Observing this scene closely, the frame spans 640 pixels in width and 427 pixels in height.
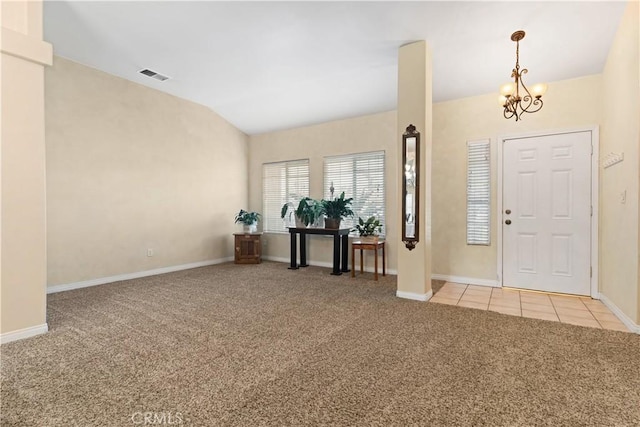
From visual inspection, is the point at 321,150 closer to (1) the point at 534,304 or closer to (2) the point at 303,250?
(2) the point at 303,250

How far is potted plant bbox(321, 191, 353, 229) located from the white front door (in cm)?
228

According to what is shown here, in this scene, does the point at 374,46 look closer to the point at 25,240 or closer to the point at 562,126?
the point at 562,126

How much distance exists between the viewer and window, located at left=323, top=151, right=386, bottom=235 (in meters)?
→ 5.40

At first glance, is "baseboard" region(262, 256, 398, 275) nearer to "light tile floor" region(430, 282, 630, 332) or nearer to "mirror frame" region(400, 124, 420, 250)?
"light tile floor" region(430, 282, 630, 332)

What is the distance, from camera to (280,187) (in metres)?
6.58

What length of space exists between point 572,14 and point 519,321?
115 inches

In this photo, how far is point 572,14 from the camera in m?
3.03

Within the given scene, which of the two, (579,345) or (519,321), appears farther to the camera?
(519,321)

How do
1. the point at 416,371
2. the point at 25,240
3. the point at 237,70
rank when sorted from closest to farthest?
the point at 416,371 → the point at 25,240 → the point at 237,70

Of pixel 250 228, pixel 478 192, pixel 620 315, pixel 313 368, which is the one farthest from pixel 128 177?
pixel 620 315

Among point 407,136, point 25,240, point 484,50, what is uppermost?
point 484,50

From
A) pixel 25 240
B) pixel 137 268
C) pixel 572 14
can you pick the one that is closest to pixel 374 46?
pixel 572 14

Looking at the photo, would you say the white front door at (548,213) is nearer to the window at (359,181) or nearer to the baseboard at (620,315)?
the baseboard at (620,315)

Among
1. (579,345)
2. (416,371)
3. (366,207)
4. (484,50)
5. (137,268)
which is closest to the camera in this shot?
(416,371)
